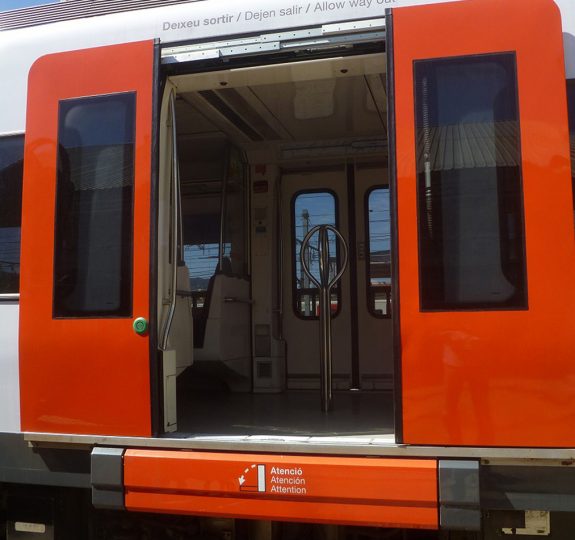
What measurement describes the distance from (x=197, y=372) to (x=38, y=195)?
7.10ft

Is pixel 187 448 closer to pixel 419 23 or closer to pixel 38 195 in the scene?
pixel 38 195

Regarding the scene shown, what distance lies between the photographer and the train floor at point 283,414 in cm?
307

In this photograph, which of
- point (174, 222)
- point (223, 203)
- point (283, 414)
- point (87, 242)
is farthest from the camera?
point (223, 203)

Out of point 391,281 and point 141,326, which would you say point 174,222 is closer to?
point 141,326

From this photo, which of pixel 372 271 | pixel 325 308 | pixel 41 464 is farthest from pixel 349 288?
pixel 41 464

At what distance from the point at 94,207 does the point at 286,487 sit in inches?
63.4

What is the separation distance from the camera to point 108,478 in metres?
2.68

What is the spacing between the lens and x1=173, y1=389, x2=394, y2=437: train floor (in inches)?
121

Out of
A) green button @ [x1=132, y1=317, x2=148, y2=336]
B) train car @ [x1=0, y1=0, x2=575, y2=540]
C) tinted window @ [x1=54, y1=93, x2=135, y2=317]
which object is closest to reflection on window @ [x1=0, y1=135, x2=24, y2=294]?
train car @ [x1=0, y1=0, x2=575, y2=540]

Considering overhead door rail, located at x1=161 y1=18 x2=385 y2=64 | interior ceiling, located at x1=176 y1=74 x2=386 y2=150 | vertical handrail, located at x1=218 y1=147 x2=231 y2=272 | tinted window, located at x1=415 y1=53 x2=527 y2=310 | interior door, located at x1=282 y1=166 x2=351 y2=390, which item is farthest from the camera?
interior door, located at x1=282 y1=166 x2=351 y2=390

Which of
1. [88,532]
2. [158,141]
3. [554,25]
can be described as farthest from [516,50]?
[88,532]

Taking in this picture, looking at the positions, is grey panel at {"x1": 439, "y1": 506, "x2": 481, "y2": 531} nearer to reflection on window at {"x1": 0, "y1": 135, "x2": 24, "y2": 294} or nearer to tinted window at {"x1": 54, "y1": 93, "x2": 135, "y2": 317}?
tinted window at {"x1": 54, "y1": 93, "x2": 135, "y2": 317}

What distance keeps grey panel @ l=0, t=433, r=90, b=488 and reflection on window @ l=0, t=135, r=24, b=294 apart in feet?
2.59

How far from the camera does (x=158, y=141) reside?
2773 mm
